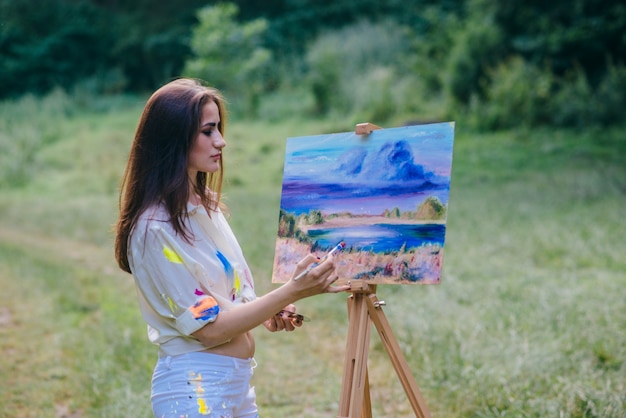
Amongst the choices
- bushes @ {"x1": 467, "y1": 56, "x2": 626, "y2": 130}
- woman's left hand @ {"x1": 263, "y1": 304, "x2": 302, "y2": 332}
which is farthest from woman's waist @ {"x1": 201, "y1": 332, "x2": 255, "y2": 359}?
bushes @ {"x1": 467, "y1": 56, "x2": 626, "y2": 130}

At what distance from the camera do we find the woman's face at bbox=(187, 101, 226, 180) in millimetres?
2316

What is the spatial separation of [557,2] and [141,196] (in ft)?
47.3

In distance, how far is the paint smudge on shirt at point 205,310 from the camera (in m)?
2.13

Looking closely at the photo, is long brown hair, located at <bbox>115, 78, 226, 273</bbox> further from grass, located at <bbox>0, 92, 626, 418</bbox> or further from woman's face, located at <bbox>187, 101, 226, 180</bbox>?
grass, located at <bbox>0, 92, 626, 418</bbox>

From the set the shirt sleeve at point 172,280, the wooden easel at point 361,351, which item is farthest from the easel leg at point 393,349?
the shirt sleeve at point 172,280

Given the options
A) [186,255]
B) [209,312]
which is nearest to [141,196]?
[186,255]

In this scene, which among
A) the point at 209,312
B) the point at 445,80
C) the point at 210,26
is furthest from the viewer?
the point at 210,26

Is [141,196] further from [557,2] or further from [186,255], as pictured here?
[557,2]

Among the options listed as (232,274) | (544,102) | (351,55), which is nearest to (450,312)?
(232,274)

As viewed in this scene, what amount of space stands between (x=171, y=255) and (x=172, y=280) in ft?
0.24

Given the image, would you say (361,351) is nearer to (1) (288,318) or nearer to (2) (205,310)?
(1) (288,318)

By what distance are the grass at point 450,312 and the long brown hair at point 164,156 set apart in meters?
0.63

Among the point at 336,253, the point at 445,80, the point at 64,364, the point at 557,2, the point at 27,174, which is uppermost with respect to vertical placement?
the point at 557,2

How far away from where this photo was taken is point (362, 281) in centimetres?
256
